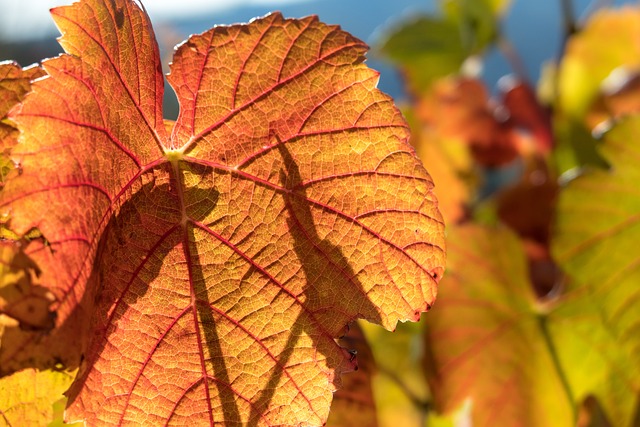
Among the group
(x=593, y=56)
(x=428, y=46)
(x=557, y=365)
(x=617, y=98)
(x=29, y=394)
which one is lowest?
(x=29, y=394)

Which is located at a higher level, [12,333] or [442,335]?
[442,335]

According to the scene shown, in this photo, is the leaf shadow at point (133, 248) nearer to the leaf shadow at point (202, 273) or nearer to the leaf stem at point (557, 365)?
the leaf shadow at point (202, 273)

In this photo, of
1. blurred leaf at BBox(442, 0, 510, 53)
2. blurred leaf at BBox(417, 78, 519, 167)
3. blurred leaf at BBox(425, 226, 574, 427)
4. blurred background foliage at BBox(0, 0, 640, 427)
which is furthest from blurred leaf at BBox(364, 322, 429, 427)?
blurred leaf at BBox(442, 0, 510, 53)

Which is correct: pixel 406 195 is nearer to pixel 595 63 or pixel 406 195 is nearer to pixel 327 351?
pixel 327 351

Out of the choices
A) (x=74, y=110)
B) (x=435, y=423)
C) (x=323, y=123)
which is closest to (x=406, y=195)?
(x=323, y=123)

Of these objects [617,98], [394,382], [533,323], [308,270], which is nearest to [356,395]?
[308,270]

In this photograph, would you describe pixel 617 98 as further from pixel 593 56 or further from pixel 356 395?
Answer: pixel 356 395

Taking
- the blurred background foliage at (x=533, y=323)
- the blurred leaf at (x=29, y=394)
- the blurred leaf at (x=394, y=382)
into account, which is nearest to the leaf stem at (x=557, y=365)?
the blurred background foliage at (x=533, y=323)
